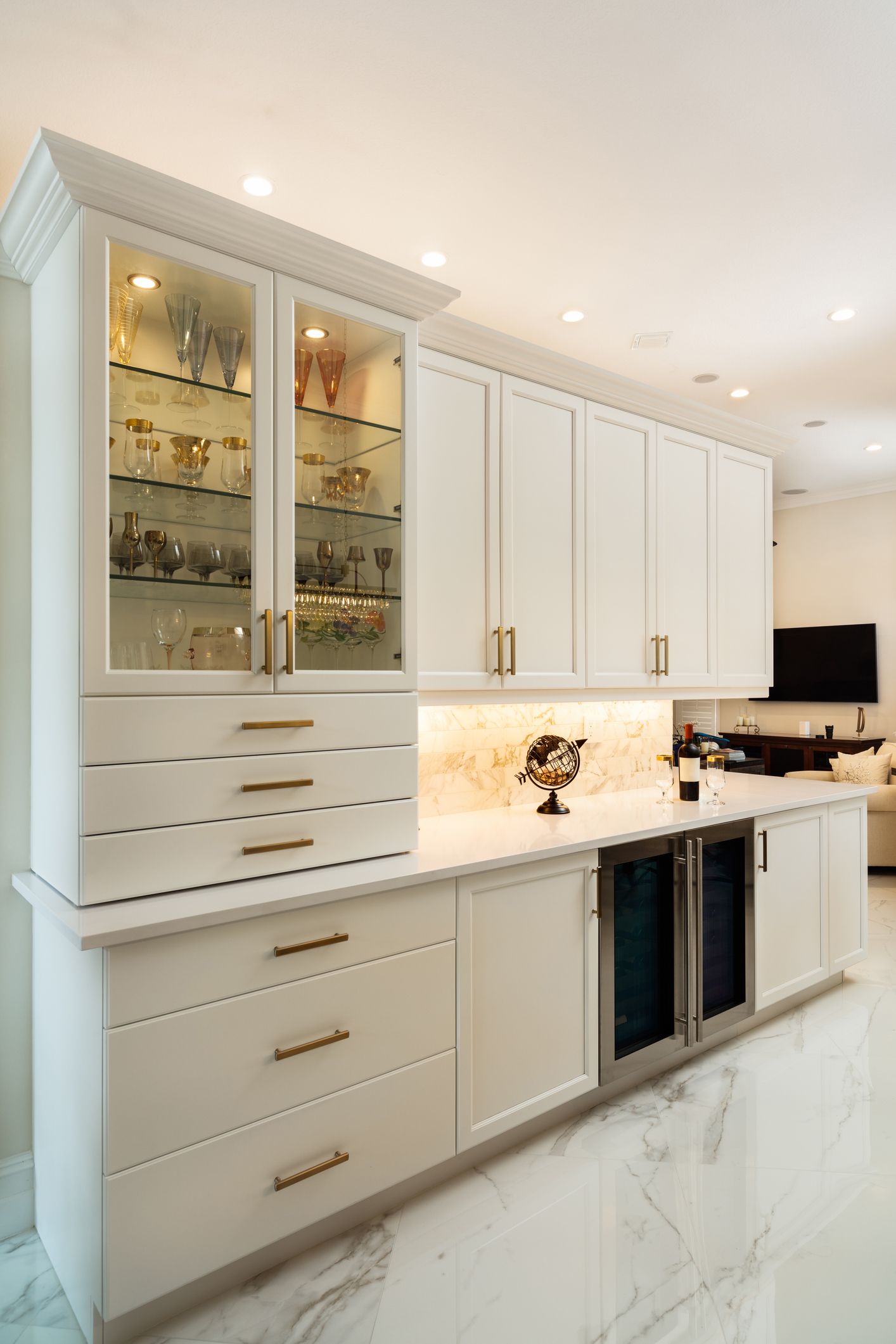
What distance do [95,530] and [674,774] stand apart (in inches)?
111

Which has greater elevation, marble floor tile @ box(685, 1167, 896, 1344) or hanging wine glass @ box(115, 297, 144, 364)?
hanging wine glass @ box(115, 297, 144, 364)

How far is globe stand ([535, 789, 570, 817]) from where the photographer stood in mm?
2967

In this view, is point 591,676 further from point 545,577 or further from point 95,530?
point 95,530

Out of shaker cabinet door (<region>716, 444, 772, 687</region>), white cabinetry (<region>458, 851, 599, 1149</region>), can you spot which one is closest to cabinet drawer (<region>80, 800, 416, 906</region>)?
white cabinetry (<region>458, 851, 599, 1149</region>)

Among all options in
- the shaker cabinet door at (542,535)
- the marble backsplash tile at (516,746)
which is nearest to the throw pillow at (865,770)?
the marble backsplash tile at (516,746)

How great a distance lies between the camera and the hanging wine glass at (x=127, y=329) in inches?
70.6

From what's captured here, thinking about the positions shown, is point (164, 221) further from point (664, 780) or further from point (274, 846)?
point (664, 780)

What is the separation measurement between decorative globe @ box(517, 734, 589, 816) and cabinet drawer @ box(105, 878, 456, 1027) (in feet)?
3.18

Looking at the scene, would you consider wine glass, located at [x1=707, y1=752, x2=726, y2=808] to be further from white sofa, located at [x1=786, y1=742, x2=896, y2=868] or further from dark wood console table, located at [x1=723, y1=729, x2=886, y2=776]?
dark wood console table, located at [x1=723, y1=729, x2=886, y2=776]

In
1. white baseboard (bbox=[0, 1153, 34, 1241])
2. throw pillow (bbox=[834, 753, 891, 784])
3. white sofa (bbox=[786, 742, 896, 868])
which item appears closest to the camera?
white baseboard (bbox=[0, 1153, 34, 1241])

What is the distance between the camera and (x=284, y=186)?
231 centimetres

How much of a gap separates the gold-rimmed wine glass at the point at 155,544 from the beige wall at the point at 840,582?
6.60 meters

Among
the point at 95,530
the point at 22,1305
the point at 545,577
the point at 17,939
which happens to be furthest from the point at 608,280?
the point at 22,1305

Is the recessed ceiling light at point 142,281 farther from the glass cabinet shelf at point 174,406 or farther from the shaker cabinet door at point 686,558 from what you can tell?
the shaker cabinet door at point 686,558
